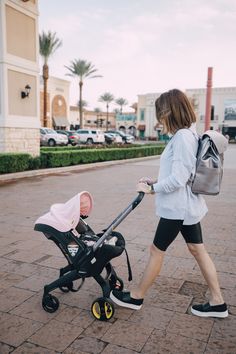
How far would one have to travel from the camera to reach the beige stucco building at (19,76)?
12495mm

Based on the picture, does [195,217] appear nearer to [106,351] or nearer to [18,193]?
[106,351]

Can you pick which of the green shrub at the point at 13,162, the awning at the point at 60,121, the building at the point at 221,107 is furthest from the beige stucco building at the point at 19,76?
the building at the point at 221,107

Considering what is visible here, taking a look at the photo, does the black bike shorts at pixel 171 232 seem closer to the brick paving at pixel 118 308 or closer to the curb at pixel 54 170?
the brick paving at pixel 118 308

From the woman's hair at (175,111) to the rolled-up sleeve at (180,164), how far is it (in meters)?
0.10

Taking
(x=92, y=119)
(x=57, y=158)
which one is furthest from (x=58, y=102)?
(x=57, y=158)

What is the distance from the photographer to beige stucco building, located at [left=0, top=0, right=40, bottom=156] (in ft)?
41.0

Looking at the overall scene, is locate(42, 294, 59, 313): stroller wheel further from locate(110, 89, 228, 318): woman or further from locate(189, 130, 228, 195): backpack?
locate(189, 130, 228, 195): backpack

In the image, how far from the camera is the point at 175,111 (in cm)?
251

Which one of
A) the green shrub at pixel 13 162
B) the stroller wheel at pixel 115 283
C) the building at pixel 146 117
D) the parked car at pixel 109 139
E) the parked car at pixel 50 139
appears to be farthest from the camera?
the building at pixel 146 117

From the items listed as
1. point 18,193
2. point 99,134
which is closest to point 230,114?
point 99,134

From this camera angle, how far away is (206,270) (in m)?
2.66

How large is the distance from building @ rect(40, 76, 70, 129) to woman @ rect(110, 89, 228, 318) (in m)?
42.7

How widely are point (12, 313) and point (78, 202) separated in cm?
106

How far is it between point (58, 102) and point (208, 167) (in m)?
45.9
